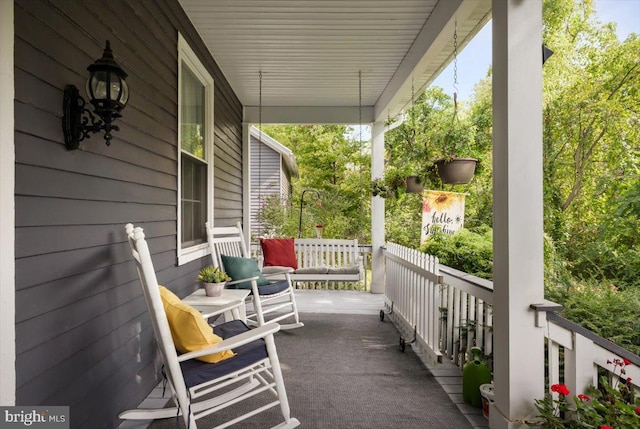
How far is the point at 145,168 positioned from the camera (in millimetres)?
2639

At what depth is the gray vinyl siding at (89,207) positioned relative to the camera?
150 centimetres

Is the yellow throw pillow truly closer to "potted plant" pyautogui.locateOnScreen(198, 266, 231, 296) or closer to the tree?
"potted plant" pyautogui.locateOnScreen(198, 266, 231, 296)

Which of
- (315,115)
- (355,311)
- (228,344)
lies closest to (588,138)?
(315,115)

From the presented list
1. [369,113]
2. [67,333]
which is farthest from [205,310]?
[369,113]

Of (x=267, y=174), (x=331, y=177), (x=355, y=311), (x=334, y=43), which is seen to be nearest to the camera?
(x=334, y=43)

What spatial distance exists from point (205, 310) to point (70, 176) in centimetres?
135

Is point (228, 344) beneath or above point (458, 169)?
beneath

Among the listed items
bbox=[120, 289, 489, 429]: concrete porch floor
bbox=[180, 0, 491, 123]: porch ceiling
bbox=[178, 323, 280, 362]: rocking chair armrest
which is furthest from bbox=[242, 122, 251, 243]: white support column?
bbox=[178, 323, 280, 362]: rocking chair armrest

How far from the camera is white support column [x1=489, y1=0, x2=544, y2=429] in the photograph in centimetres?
208

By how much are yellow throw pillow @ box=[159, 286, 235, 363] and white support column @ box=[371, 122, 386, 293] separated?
4.31m

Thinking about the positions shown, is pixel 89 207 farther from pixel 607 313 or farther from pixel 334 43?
pixel 334 43

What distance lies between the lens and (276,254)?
16.2 ft

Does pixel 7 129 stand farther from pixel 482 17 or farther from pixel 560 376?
pixel 482 17

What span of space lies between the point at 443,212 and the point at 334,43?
2.53 meters
